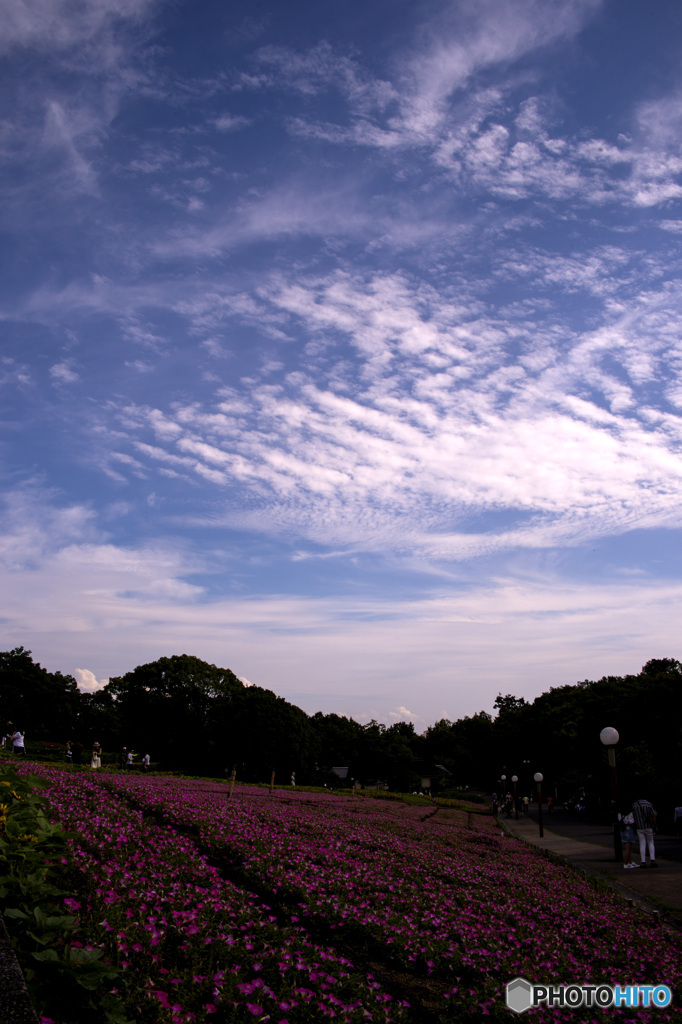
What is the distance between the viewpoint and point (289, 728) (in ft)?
175

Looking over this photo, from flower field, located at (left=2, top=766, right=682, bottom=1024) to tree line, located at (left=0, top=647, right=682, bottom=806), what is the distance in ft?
118

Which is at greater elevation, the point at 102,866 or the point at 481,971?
the point at 102,866

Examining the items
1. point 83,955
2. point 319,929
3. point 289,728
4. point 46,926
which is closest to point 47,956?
point 83,955

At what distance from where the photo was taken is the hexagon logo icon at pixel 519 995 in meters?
5.68

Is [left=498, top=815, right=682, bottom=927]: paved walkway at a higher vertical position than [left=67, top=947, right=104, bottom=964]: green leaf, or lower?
lower

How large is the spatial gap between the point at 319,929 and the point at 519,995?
2265 mm

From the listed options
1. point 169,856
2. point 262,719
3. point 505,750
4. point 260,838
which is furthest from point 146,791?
point 505,750

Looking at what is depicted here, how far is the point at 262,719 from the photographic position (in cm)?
5275

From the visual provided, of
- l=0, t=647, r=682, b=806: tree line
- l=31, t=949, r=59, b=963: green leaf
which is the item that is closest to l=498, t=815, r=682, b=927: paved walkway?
l=31, t=949, r=59, b=963: green leaf

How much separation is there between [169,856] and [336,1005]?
13.5 ft

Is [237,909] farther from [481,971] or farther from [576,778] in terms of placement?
[576,778]

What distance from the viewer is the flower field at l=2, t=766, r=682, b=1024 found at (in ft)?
16.9

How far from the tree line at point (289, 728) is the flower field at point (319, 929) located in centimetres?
3592

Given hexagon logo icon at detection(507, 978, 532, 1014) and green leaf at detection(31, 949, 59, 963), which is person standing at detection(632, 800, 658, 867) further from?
green leaf at detection(31, 949, 59, 963)
